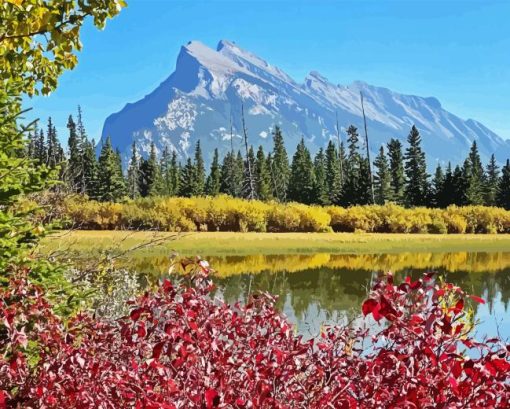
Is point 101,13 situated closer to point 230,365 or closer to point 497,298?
point 230,365

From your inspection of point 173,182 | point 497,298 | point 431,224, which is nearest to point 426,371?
point 497,298

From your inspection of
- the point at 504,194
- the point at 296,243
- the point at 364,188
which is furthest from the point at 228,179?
the point at 296,243

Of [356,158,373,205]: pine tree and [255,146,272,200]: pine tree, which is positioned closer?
[356,158,373,205]: pine tree

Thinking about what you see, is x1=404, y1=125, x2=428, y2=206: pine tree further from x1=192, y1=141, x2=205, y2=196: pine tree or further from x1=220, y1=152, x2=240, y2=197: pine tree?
x1=192, y1=141, x2=205, y2=196: pine tree

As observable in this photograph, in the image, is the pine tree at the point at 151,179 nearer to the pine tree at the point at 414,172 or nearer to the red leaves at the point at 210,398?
the pine tree at the point at 414,172

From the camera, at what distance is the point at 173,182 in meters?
95.3

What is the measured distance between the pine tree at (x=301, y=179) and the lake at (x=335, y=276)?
146ft

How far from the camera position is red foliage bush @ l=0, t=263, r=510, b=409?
9.22 feet

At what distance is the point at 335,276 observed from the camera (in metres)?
24.0

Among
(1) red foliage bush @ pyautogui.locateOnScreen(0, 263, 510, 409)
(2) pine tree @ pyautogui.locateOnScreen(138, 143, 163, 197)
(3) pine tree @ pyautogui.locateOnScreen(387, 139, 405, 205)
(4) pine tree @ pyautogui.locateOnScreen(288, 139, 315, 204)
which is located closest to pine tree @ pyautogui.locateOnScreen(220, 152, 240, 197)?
(2) pine tree @ pyautogui.locateOnScreen(138, 143, 163, 197)

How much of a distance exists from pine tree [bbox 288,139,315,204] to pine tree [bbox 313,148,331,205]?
1586 millimetres

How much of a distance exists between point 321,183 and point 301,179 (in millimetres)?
4845

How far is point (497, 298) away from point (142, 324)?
18297mm

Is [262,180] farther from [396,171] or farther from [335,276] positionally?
[335,276]
